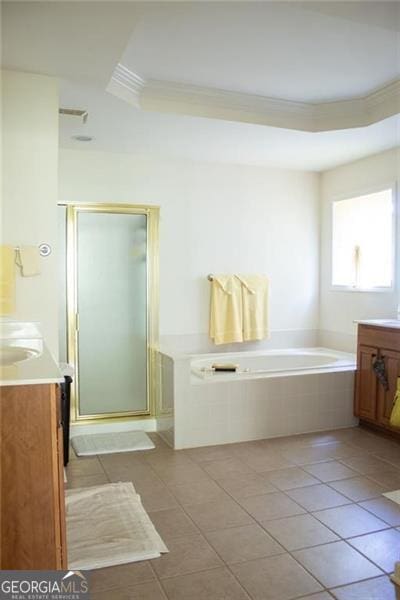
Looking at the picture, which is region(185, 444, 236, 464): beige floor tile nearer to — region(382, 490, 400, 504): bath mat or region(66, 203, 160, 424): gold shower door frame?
region(66, 203, 160, 424): gold shower door frame

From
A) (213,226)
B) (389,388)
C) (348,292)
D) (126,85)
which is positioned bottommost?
(389,388)

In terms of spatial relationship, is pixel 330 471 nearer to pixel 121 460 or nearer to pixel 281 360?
pixel 121 460

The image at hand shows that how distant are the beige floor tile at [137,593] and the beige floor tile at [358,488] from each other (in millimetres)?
1347

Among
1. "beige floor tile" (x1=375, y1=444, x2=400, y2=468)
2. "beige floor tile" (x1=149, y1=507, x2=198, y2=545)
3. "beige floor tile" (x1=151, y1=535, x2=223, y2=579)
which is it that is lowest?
"beige floor tile" (x1=151, y1=535, x2=223, y2=579)

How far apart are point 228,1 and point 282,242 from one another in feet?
9.78

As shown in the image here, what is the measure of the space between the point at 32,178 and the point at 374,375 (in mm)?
2914

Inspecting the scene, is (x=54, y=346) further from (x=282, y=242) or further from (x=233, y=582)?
(x=282, y=242)

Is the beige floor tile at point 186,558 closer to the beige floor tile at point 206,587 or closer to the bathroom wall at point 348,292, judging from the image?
the beige floor tile at point 206,587

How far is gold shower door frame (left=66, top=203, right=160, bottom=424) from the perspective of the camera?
14.0ft

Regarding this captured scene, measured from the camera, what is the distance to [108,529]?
8.41ft

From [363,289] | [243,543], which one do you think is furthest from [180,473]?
[363,289]

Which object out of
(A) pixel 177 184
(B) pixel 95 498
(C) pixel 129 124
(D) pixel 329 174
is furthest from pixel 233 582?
(D) pixel 329 174

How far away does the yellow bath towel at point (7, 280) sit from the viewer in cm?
284

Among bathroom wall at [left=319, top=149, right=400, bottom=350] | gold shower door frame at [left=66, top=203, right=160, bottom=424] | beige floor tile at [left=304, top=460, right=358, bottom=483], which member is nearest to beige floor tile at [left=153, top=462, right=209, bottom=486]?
beige floor tile at [left=304, top=460, right=358, bottom=483]
